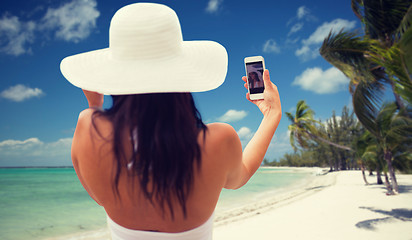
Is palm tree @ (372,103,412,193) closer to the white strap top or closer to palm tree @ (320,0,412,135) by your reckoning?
palm tree @ (320,0,412,135)

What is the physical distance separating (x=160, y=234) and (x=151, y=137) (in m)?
0.34

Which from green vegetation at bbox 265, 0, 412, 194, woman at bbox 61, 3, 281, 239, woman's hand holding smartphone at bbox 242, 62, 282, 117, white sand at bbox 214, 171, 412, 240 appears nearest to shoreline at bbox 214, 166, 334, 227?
white sand at bbox 214, 171, 412, 240

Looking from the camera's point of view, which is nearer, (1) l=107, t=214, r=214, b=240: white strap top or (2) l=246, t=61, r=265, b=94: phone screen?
(1) l=107, t=214, r=214, b=240: white strap top

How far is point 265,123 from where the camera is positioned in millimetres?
1008

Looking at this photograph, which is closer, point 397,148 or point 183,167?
point 183,167

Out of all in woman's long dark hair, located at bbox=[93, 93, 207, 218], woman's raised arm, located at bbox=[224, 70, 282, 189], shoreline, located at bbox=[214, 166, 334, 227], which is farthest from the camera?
shoreline, located at bbox=[214, 166, 334, 227]

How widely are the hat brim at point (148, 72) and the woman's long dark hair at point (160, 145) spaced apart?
4cm

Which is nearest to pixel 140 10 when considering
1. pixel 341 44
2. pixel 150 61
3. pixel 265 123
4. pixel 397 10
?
pixel 150 61

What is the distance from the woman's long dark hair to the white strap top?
8 centimetres

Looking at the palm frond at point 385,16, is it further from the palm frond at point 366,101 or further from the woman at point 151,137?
the woman at point 151,137

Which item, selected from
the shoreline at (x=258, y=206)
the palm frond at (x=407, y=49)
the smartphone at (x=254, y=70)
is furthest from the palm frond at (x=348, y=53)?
the smartphone at (x=254, y=70)

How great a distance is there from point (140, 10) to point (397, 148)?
10.9 m

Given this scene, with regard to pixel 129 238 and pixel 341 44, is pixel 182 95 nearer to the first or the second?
pixel 129 238

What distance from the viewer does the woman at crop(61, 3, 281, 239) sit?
747mm
